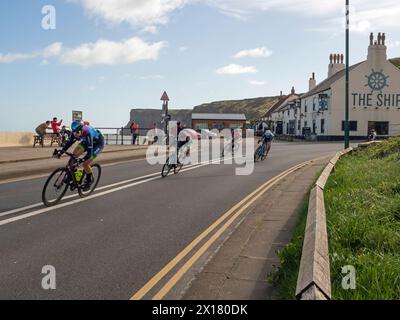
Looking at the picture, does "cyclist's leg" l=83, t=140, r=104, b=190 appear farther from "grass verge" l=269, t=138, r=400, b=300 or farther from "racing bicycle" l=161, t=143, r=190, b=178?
"grass verge" l=269, t=138, r=400, b=300

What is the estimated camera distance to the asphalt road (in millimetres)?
4965

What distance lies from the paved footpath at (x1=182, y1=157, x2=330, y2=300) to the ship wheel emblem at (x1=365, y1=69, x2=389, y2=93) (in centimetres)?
4607

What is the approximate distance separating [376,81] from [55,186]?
164 ft

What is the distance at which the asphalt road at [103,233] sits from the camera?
4965mm

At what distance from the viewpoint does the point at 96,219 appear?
8.07 metres

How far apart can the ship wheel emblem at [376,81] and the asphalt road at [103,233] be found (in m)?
44.7

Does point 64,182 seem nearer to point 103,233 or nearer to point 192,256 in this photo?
point 103,233

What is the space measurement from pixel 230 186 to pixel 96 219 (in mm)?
5600

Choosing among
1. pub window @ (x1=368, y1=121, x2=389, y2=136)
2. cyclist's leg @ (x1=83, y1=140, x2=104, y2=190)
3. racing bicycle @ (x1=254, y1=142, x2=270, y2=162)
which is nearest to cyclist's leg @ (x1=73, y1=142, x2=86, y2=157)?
cyclist's leg @ (x1=83, y1=140, x2=104, y2=190)

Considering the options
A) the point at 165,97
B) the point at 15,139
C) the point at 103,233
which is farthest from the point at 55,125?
the point at 103,233

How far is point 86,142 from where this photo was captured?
33.0ft

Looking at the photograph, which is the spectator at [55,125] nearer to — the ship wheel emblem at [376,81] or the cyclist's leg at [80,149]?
the cyclist's leg at [80,149]
